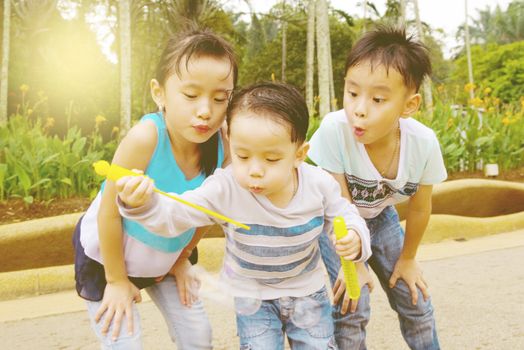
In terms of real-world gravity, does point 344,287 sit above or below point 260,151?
below

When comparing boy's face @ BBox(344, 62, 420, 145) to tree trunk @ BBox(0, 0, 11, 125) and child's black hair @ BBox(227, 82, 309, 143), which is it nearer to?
child's black hair @ BBox(227, 82, 309, 143)

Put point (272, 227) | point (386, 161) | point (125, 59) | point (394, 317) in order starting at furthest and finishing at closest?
point (125, 59) → point (394, 317) → point (386, 161) → point (272, 227)

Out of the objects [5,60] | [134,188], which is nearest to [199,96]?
[134,188]

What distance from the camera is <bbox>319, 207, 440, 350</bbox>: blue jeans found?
5.83ft

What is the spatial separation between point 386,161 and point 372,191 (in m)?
0.10

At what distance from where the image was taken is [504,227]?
174 inches

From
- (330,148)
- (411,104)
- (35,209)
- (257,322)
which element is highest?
(411,104)

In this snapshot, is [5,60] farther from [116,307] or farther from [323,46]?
[116,307]

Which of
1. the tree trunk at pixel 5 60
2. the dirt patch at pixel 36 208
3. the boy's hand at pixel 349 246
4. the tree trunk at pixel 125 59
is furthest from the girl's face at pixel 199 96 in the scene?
the tree trunk at pixel 5 60

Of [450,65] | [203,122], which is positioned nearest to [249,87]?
[203,122]

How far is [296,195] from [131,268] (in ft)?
1.69

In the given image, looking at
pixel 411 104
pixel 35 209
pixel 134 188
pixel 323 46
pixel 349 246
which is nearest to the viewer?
pixel 134 188

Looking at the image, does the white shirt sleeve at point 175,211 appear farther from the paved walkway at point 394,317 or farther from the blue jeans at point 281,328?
the paved walkway at point 394,317

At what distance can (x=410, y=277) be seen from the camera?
182cm
